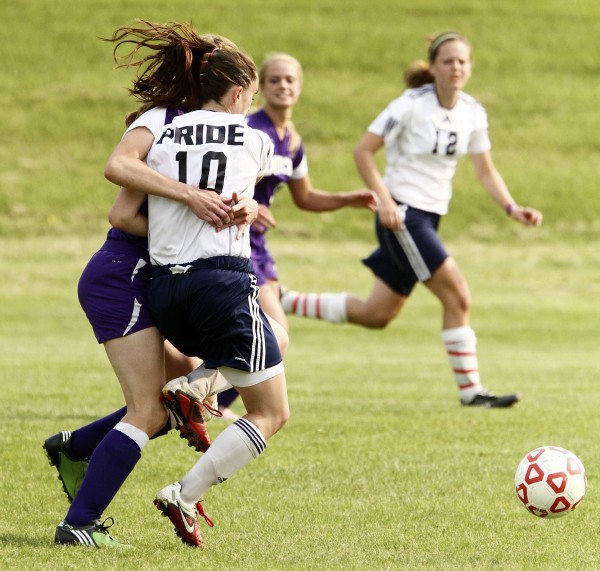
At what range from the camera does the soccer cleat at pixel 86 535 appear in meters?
4.75

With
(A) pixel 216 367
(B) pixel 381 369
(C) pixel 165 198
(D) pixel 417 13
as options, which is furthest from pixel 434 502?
(D) pixel 417 13

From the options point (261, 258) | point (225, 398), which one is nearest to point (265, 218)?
point (261, 258)

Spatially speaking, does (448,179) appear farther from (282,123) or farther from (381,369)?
(381,369)

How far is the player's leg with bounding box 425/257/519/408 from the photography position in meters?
9.39

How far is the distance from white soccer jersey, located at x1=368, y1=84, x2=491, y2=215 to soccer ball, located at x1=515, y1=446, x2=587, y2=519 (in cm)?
441

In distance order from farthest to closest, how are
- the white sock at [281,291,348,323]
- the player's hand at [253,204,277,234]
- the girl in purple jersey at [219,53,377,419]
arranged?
the white sock at [281,291,348,323] → the girl in purple jersey at [219,53,377,419] → the player's hand at [253,204,277,234]

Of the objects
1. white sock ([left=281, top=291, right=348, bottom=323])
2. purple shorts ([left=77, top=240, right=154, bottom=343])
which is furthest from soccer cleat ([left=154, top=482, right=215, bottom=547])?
white sock ([left=281, top=291, right=348, bottom=323])

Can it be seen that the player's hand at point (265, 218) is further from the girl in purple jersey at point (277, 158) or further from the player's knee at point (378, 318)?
the player's knee at point (378, 318)

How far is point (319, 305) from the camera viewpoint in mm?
10875

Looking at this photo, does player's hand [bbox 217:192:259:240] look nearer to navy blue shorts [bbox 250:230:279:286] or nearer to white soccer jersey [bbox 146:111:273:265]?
white soccer jersey [bbox 146:111:273:265]

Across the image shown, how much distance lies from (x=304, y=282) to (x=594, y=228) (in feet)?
34.1

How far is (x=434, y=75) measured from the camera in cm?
962

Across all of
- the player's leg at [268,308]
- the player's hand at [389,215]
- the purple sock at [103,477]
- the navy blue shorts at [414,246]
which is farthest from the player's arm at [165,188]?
the navy blue shorts at [414,246]

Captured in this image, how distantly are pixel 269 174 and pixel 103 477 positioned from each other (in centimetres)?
359
